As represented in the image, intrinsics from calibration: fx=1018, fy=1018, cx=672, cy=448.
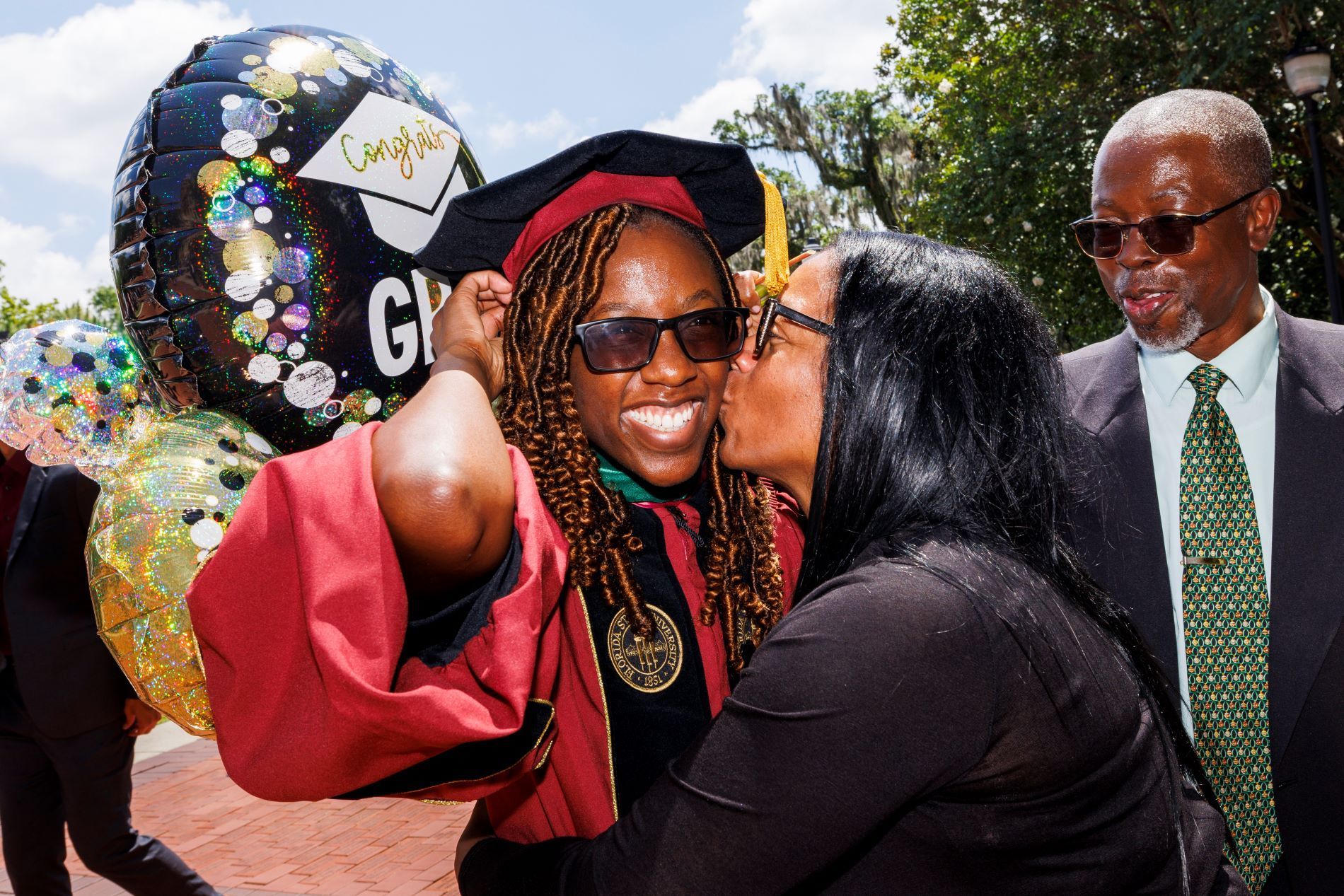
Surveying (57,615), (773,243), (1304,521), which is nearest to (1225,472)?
(1304,521)

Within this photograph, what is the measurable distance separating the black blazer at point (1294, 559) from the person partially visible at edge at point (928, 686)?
697 mm

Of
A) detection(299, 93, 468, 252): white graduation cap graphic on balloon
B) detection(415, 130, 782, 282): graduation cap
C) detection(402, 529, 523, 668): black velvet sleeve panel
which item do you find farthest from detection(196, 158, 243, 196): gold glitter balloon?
detection(402, 529, 523, 668): black velvet sleeve panel

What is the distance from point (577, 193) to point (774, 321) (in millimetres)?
483

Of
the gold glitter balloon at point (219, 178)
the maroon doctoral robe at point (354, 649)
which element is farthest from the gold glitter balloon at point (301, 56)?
the maroon doctoral robe at point (354, 649)

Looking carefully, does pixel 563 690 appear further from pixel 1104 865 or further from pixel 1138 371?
pixel 1138 371

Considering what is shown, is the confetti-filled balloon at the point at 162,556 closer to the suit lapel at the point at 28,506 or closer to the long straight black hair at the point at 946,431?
A: the long straight black hair at the point at 946,431

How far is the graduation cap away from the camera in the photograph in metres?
1.86

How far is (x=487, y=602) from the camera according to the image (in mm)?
1340

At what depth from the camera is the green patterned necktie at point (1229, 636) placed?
2.28 meters

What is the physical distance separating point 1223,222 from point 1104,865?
79.0 inches

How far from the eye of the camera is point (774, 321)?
5.78 feet

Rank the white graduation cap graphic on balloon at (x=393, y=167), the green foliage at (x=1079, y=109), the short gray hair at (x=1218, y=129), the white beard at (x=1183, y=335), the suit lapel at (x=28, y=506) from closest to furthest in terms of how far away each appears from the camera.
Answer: the white graduation cap graphic on balloon at (x=393, y=167) < the white beard at (x=1183, y=335) < the short gray hair at (x=1218, y=129) < the suit lapel at (x=28, y=506) < the green foliage at (x=1079, y=109)

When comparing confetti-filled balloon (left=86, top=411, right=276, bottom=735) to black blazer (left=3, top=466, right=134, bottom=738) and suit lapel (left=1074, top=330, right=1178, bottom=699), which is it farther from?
black blazer (left=3, top=466, right=134, bottom=738)

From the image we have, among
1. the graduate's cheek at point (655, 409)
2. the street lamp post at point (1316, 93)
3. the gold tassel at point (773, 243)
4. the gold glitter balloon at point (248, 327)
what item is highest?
the street lamp post at point (1316, 93)
